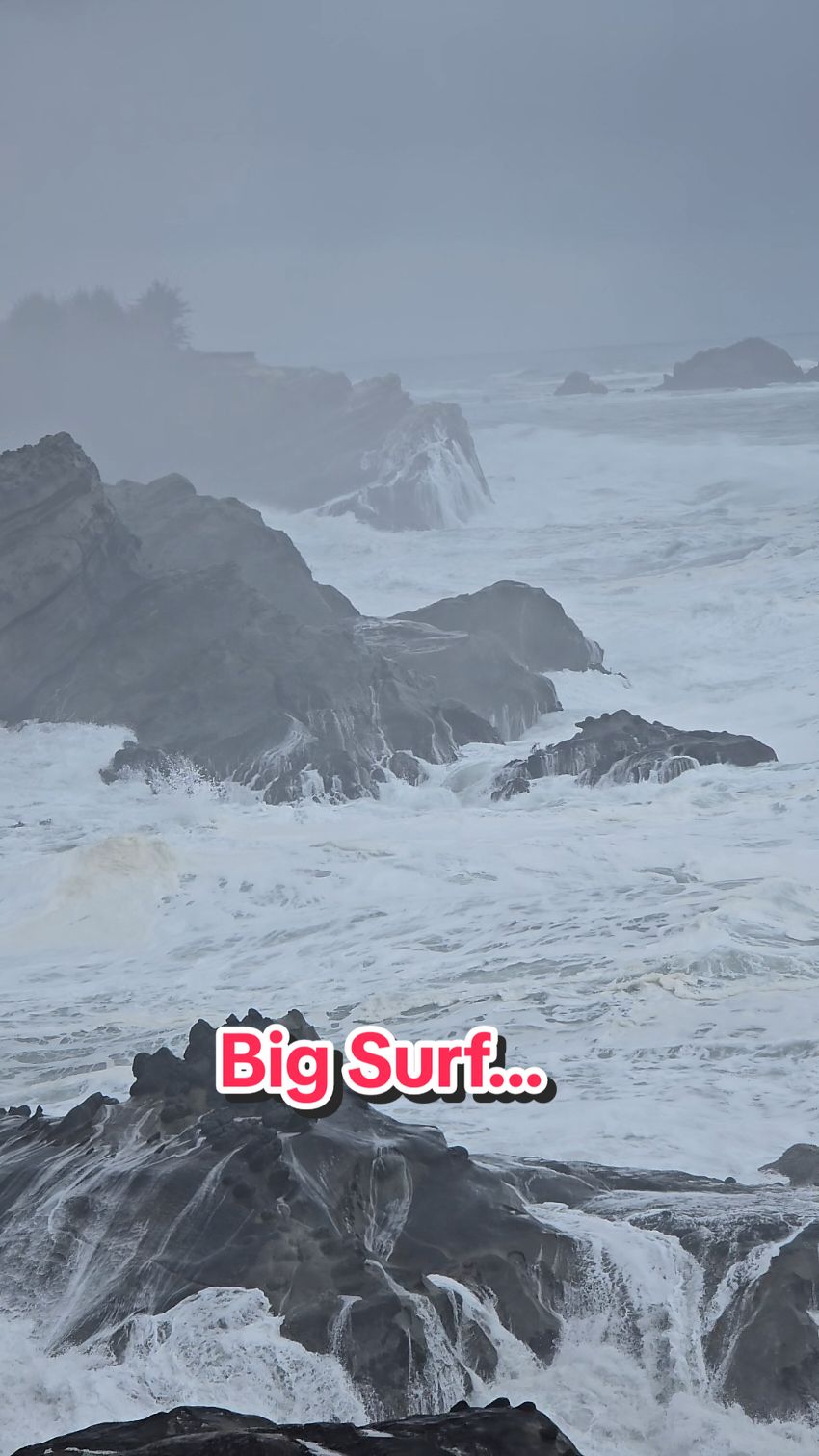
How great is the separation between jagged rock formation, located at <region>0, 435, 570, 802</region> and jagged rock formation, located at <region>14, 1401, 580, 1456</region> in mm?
17311

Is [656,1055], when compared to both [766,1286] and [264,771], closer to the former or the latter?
[766,1286]

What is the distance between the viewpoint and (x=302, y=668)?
26219 mm

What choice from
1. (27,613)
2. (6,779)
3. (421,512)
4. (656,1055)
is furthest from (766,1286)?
(421,512)

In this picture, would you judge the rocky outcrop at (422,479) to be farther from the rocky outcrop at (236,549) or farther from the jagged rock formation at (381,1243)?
the jagged rock formation at (381,1243)

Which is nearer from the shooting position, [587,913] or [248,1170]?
[248,1170]

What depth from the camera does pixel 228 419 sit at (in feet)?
228

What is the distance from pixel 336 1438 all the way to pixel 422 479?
47.0 meters

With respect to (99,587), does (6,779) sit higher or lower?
lower

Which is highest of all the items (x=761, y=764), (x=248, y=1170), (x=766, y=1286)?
(x=248, y=1170)

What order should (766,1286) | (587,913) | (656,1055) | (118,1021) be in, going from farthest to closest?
1. (587,913)
2. (118,1021)
3. (656,1055)
4. (766,1286)

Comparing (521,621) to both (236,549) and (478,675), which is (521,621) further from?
(236,549)

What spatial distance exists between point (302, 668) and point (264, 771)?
256 centimetres

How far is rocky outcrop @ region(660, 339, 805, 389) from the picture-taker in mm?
86312

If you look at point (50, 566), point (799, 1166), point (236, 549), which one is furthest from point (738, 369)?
point (799, 1166)
